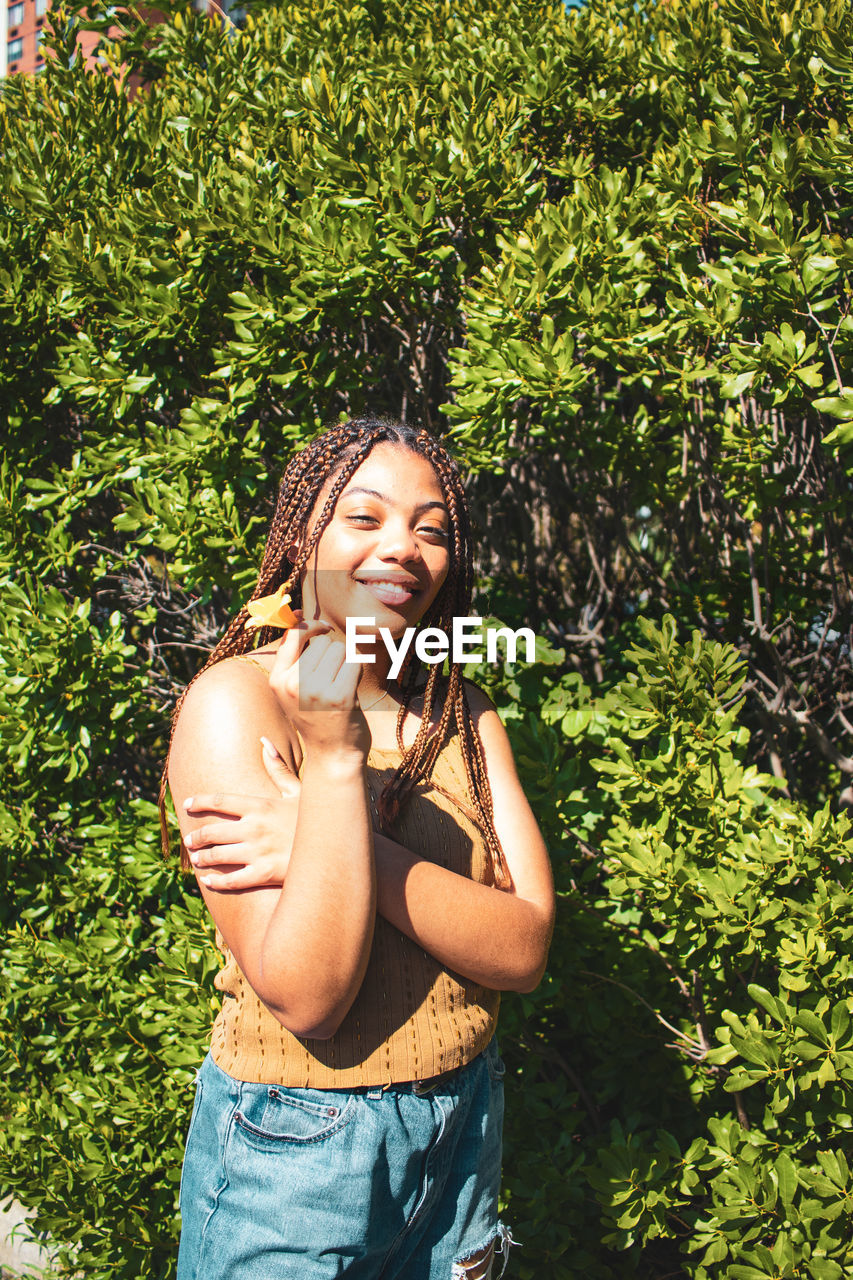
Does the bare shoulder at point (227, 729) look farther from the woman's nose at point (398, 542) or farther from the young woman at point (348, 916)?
the woman's nose at point (398, 542)

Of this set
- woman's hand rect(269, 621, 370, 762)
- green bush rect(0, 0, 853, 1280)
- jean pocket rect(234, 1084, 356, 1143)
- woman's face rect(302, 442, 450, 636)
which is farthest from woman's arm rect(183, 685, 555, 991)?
green bush rect(0, 0, 853, 1280)

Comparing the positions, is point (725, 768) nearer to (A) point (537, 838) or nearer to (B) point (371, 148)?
(A) point (537, 838)

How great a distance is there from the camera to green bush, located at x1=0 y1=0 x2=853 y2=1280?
224 cm

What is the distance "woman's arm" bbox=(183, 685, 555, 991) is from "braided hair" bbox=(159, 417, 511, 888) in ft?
0.27

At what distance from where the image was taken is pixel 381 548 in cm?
158

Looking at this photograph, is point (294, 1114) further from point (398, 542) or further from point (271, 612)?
point (398, 542)

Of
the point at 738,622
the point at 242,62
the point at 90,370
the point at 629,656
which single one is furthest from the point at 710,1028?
the point at 242,62

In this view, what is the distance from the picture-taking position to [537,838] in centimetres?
168

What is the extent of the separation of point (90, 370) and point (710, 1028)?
2613 millimetres

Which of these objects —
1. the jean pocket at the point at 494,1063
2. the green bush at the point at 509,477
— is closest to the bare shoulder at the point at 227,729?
the jean pocket at the point at 494,1063

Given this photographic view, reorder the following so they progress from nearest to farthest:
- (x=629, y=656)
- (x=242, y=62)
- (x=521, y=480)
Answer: (x=629, y=656), (x=242, y=62), (x=521, y=480)

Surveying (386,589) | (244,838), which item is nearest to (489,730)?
(386,589)

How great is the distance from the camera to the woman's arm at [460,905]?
1.29 metres

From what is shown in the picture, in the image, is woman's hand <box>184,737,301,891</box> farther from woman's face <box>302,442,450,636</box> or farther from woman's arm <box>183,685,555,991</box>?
woman's face <box>302,442,450,636</box>
